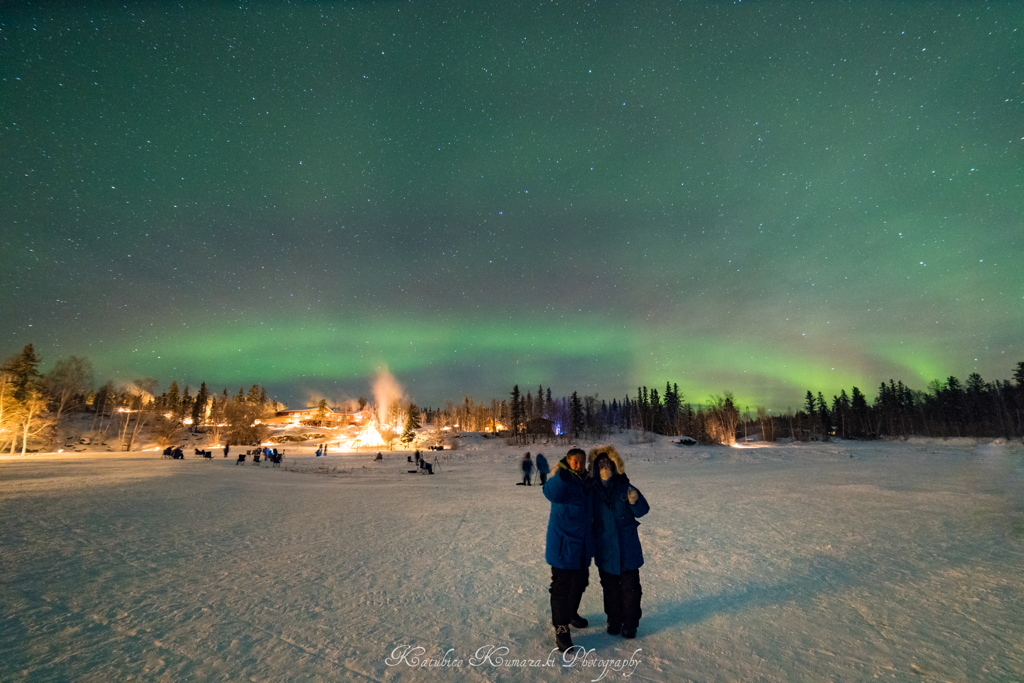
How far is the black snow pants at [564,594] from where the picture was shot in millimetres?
4699

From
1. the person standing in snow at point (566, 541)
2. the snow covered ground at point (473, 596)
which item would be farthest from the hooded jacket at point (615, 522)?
the snow covered ground at point (473, 596)

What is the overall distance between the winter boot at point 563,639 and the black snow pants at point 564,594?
70 mm

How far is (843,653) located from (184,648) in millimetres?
7141

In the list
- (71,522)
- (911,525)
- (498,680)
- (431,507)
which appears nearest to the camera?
(498,680)

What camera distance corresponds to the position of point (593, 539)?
16.6 feet

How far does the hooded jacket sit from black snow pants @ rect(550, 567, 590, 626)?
35cm

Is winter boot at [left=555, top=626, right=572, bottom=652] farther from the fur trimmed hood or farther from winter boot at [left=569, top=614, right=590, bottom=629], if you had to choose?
the fur trimmed hood

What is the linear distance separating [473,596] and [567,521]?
8.22ft

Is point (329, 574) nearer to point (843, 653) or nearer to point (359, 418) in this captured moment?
point (843, 653)

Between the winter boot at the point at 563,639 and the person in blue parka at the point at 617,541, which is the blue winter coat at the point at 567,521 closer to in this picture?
the person in blue parka at the point at 617,541

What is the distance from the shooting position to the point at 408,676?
13.3 feet

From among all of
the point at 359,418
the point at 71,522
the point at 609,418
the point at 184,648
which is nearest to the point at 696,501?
the point at 184,648

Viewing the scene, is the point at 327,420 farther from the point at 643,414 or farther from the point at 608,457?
the point at 608,457

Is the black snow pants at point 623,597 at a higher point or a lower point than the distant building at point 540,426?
lower
